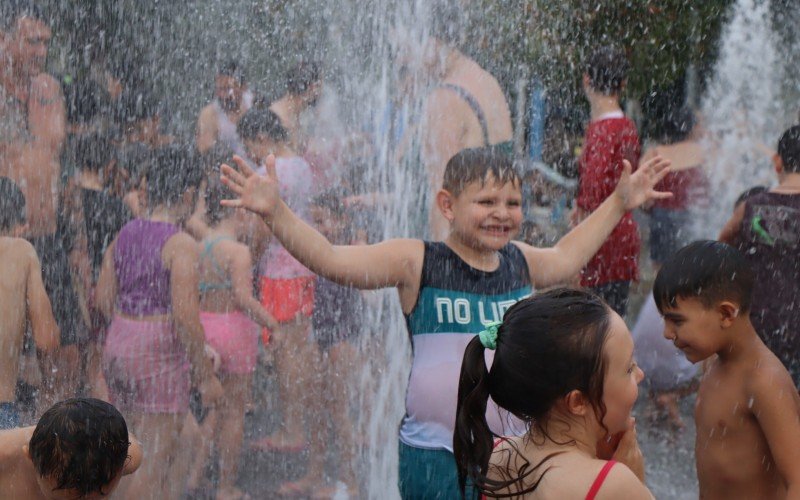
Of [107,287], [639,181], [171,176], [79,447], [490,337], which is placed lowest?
[107,287]

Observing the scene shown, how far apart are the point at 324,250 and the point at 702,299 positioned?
1110 mm

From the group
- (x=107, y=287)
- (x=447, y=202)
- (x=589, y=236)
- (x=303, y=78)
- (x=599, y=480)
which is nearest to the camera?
(x=599, y=480)

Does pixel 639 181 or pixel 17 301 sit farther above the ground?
pixel 639 181

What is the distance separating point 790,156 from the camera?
14.4 feet

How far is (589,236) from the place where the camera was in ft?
12.3

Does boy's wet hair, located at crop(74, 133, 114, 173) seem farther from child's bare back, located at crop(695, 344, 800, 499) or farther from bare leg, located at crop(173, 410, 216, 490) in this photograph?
child's bare back, located at crop(695, 344, 800, 499)

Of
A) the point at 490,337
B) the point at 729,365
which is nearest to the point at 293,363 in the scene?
the point at 729,365

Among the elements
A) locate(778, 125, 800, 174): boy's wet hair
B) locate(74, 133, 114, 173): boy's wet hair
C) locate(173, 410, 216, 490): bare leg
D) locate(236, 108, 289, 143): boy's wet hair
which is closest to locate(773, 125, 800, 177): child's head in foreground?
locate(778, 125, 800, 174): boy's wet hair

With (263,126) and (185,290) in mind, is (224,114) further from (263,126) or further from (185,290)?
(185,290)

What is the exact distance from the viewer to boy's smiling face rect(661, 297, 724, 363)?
3094 mm

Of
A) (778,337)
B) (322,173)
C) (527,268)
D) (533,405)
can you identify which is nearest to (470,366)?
(533,405)

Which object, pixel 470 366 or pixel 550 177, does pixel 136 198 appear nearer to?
pixel 470 366

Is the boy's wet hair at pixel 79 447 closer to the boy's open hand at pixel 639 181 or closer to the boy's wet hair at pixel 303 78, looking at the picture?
the boy's open hand at pixel 639 181

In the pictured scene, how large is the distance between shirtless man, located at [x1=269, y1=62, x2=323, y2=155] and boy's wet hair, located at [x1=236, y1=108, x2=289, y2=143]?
603 mm
